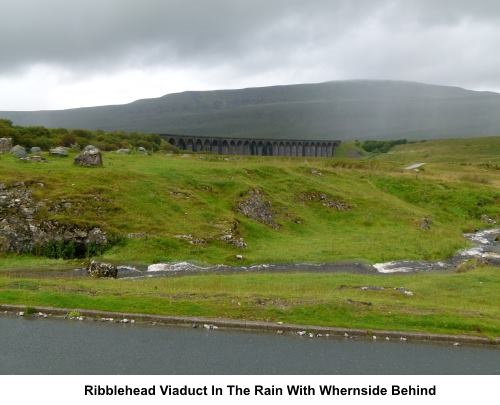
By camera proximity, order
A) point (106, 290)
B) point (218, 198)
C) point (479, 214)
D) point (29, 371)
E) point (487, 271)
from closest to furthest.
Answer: point (29, 371) < point (106, 290) < point (487, 271) < point (218, 198) < point (479, 214)

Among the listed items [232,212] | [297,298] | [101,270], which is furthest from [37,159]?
[297,298]

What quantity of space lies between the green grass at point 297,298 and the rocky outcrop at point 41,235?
1168 centimetres

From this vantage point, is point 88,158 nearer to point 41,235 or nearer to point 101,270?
point 41,235

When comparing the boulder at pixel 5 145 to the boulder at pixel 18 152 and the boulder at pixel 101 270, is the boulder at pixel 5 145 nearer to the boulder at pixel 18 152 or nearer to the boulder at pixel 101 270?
the boulder at pixel 18 152

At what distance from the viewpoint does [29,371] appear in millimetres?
23953

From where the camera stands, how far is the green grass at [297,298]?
107ft

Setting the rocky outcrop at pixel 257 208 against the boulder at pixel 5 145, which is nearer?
the rocky outcrop at pixel 257 208

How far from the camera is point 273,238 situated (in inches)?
2453

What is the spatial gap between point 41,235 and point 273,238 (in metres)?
23.7

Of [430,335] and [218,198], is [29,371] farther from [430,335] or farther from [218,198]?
[218,198]

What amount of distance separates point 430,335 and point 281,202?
143 feet

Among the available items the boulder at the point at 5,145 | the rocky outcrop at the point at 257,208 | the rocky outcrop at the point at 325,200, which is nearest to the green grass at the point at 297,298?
the rocky outcrop at the point at 257,208

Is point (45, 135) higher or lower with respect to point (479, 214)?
higher

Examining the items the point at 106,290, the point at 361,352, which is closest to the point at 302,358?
the point at 361,352
